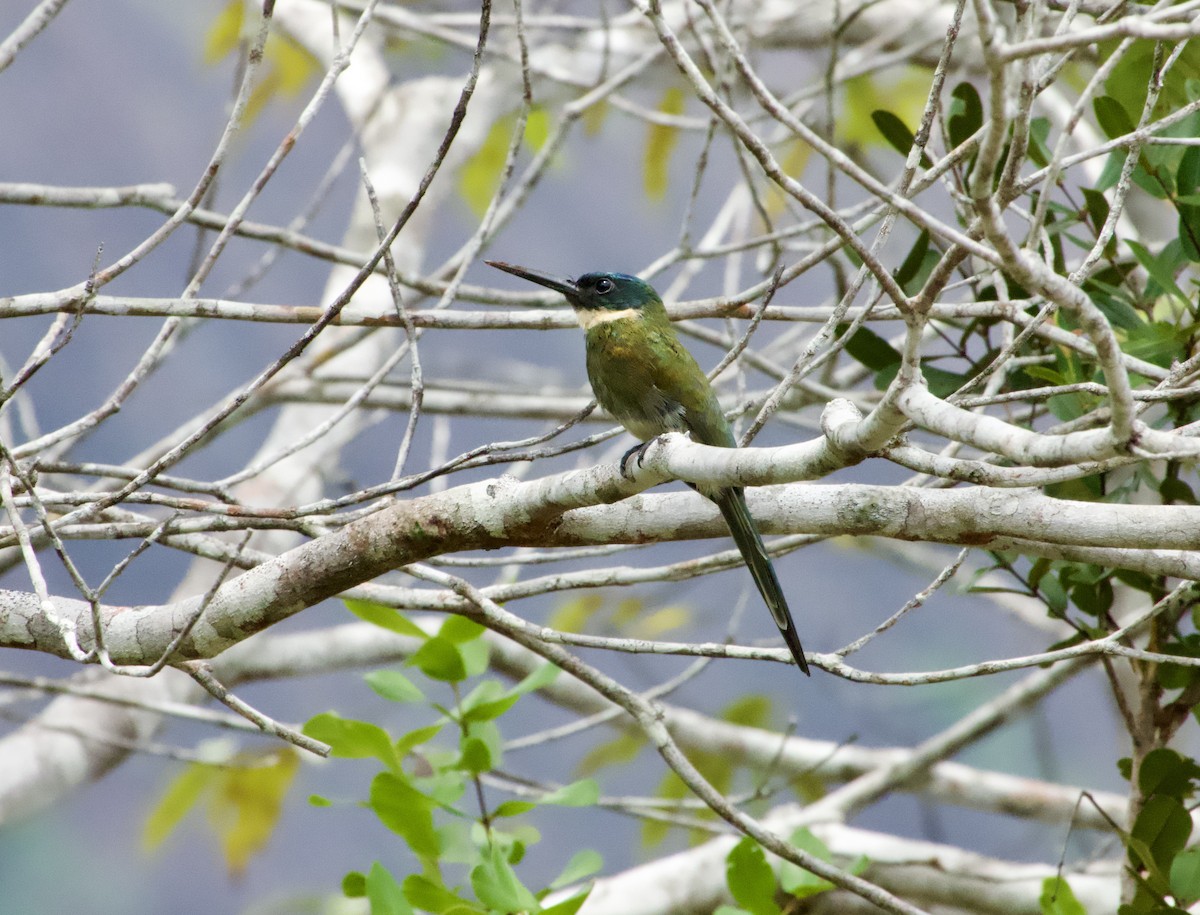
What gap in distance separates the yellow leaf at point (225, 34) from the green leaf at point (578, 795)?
9.48 feet

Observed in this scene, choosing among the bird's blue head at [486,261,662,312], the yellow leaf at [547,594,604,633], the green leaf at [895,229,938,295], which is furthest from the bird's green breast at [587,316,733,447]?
the yellow leaf at [547,594,604,633]

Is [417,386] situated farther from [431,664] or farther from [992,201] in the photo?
[992,201]

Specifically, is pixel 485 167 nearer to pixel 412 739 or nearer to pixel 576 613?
pixel 576 613

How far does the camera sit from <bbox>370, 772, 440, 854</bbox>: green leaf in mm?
1642

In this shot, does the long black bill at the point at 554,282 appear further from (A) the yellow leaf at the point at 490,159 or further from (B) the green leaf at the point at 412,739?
(A) the yellow leaf at the point at 490,159

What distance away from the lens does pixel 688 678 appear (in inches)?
94.3

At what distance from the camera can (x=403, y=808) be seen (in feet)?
5.42

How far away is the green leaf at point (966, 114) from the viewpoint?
6.04 feet


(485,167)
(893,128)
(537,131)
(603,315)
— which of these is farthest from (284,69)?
(893,128)

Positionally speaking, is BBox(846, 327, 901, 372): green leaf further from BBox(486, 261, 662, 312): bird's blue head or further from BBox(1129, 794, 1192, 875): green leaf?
BBox(1129, 794, 1192, 875): green leaf

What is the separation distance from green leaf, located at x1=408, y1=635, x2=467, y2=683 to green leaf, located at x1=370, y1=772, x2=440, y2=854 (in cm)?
16

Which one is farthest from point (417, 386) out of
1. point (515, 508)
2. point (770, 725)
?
point (770, 725)

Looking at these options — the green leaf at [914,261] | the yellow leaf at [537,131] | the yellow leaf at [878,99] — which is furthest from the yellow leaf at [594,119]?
the green leaf at [914,261]

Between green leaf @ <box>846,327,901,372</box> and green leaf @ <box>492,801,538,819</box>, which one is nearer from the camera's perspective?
green leaf @ <box>492,801,538,819</box>
